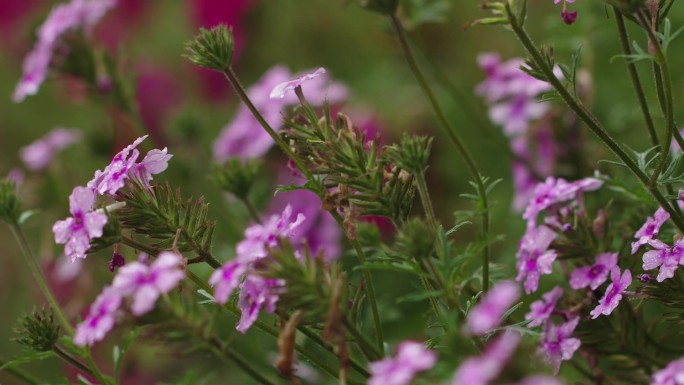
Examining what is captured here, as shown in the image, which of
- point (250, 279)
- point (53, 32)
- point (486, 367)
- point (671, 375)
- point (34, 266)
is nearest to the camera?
point (486, 367)

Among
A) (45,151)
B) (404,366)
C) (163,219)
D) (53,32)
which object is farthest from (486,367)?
(45,151)

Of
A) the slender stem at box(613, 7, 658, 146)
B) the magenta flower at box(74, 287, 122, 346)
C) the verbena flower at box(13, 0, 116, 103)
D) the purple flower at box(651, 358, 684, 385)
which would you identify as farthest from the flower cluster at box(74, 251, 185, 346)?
the verbena flower at box(13, 0, 116, 103)

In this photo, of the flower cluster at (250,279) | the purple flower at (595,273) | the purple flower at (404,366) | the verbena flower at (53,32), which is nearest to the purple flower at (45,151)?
the verbena flower at (53,32)

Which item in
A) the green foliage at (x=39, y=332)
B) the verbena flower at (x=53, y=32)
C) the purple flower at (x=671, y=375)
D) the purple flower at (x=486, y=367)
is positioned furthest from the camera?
the verbena flower at (x=53, y=32)

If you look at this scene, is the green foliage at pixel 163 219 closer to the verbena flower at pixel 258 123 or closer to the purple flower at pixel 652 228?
the purple flower at pixel 652 228

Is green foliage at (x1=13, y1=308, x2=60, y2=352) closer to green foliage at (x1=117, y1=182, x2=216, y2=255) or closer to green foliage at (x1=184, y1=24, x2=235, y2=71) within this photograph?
green foliage at (x1=117, y1=182, x2=216, y2=255)

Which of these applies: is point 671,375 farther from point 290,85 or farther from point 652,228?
point 290,85
